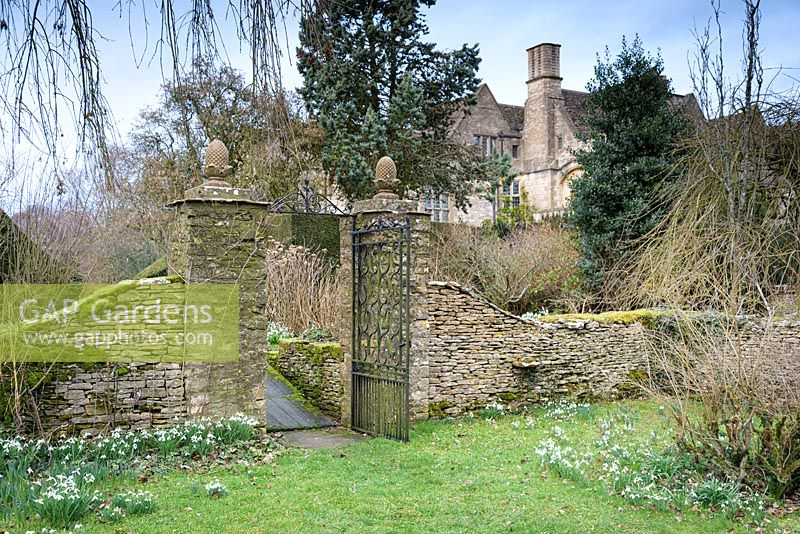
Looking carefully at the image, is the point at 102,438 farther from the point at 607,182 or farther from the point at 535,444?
the point at 607,182

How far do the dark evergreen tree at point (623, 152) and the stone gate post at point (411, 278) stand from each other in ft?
19.2

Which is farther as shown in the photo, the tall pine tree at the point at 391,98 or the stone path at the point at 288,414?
the tall pine tree at the point at 391,98

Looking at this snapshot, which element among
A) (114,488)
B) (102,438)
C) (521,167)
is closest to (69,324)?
(102,438)

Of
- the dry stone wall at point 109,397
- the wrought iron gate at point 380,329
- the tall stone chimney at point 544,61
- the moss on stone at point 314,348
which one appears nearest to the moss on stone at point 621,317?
the wrought iron gate at point 380,329

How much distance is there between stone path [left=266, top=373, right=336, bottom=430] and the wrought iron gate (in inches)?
27.0

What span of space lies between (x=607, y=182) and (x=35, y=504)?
11670 mm

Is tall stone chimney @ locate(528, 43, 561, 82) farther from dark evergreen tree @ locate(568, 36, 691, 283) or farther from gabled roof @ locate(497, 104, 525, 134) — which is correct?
dark evergreen tree @ locate(568, 36, 691, 283)

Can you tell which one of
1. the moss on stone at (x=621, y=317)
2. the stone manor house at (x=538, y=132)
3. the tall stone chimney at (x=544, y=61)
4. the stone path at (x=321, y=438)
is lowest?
the stone path at (x=321, y=438)

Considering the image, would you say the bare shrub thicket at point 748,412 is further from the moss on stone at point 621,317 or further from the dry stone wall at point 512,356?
the moss on stone at point 621,317

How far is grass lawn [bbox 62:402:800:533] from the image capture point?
5.27 metres

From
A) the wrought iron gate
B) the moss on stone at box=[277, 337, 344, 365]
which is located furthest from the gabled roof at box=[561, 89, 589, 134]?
the wrought iron gate

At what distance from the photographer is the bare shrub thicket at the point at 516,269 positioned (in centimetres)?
1530

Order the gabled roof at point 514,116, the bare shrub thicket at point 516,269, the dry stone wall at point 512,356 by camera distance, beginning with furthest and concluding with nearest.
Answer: the gabled roof at point 514,116, the bare shrub thicket at point 516,269, the dry stone wall at point 512,356

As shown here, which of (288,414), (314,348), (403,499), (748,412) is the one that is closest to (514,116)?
(314,348)
